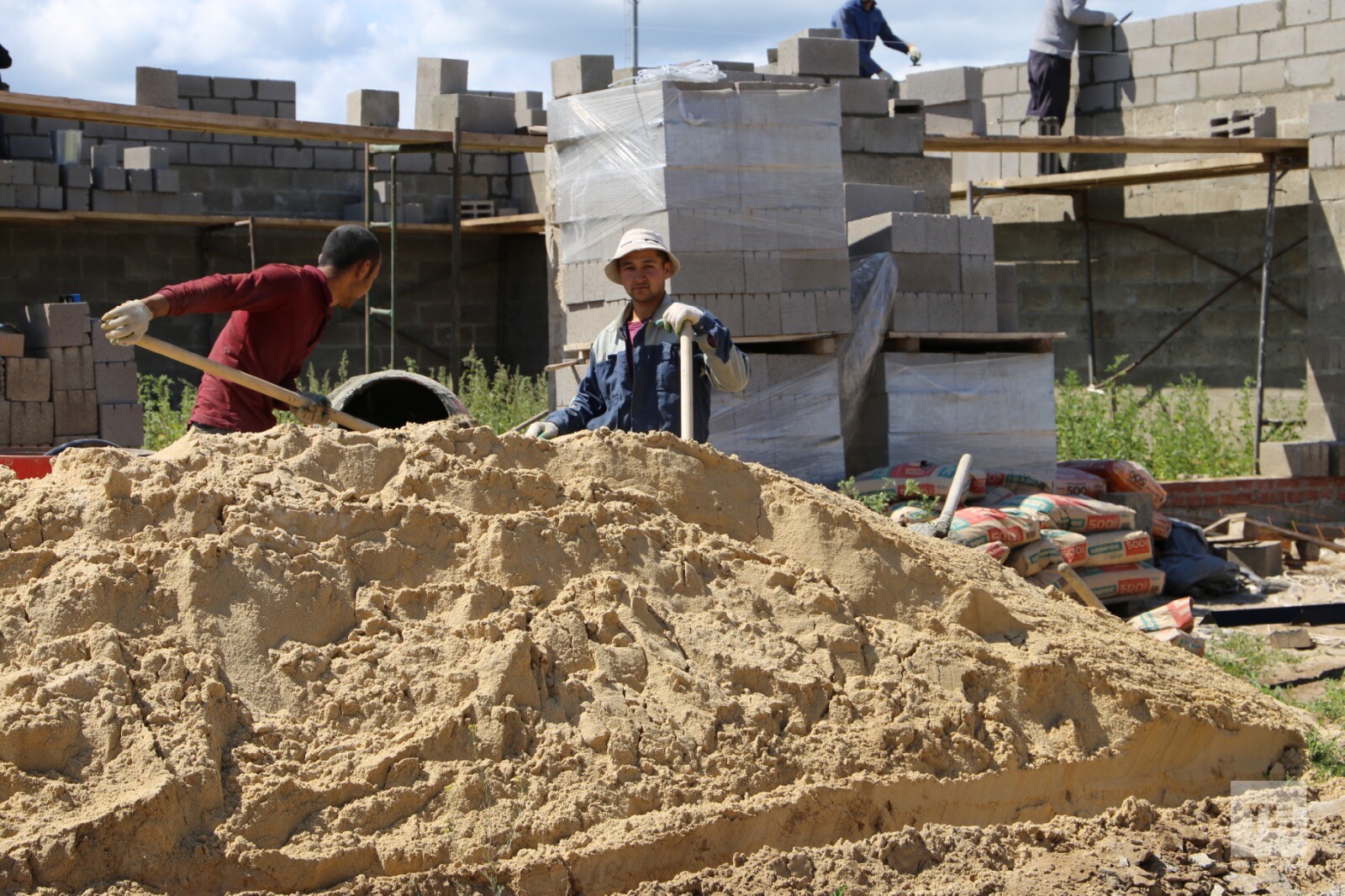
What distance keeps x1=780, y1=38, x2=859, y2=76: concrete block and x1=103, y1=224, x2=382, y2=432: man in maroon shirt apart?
4716 mm

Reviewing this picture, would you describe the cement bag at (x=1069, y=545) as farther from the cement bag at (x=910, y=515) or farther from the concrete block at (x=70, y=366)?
the concrete block at (x=70, y=366)

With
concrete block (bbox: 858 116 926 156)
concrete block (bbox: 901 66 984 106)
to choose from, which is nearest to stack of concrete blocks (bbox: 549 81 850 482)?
concrete block (bbox: 858 116 926 156)

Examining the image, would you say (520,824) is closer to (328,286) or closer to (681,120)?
(328,286)

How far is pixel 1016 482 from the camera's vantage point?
723cm

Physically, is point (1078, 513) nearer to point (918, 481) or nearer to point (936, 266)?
point (918, 481)

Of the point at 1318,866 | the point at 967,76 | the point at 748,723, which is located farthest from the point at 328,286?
the point at 967,76

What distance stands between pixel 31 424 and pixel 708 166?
3554 mm

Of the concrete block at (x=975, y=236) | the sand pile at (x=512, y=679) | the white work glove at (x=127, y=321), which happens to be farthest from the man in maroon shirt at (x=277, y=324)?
the concrete block at (x=975, y=236)

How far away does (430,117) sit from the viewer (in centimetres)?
1188

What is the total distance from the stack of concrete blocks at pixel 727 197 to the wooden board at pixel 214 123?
6.43ft

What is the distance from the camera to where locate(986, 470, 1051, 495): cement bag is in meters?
7.09

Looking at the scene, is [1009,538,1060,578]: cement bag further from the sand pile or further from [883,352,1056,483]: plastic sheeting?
the sand pile

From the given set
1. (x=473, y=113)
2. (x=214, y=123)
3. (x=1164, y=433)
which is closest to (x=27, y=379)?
(x=214, y=123)

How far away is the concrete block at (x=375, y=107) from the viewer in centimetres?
1159
